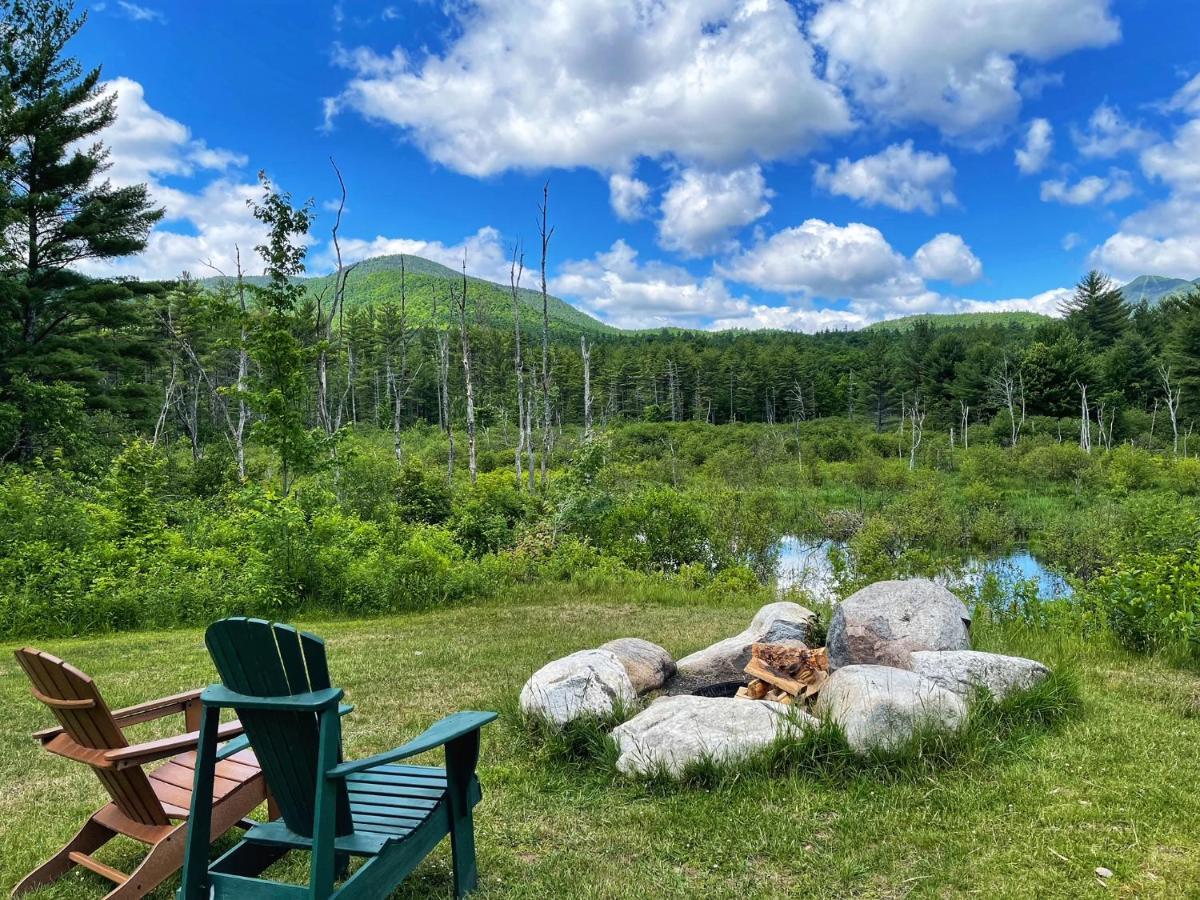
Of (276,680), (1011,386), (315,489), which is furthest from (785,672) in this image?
(1011,386)

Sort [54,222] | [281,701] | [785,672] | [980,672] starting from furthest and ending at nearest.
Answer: [54,222]
[785,672]
[980,672]
[281,701]

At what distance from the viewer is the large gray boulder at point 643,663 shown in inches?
218

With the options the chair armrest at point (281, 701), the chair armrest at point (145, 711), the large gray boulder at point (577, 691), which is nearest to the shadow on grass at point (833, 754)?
the large gray boulder at point (577, 691)

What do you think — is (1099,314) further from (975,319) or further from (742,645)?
(975,319)

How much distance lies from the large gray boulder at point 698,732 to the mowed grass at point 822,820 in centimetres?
14

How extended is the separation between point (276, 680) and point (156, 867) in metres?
1.24

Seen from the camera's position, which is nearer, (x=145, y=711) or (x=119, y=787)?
(x=119, y=787)

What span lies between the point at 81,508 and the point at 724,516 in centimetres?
1207

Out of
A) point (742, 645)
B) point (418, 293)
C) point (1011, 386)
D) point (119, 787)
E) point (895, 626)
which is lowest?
point (742, 645)

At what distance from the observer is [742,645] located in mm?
6207

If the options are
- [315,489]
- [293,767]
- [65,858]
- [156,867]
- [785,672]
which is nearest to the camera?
[293,767]

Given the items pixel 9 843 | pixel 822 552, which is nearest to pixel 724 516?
pixel 822 552

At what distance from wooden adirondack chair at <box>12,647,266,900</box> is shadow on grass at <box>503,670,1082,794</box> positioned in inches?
70.7

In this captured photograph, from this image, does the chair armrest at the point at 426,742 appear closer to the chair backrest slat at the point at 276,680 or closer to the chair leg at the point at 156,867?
the chair backrest slat at the point at 276,680
